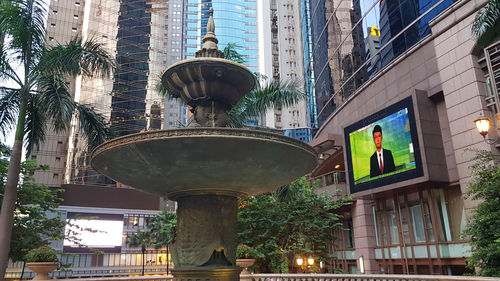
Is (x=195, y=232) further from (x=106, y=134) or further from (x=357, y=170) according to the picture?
(x=357, y=170)

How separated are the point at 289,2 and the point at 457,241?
271ft

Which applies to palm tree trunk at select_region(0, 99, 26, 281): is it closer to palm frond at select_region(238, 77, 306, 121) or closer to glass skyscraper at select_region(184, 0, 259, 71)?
palm frond at select_region(238, 77, 306, 121)

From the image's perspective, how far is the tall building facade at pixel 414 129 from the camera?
63.0 ft

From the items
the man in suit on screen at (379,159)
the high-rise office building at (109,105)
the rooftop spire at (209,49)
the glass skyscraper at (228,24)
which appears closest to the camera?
the rooftop spire at (209,49)

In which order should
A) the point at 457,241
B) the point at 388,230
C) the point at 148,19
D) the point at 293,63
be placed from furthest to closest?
the point at 293,63, the point at 148,19, the point at 388,230, the point at 457,241

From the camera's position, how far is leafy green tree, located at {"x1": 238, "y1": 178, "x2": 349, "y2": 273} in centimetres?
1834

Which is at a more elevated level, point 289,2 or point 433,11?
point 289,2

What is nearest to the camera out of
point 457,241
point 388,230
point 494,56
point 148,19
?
point 494,56

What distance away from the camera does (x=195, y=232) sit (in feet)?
25.5

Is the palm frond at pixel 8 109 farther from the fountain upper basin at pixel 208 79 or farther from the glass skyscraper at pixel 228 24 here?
the glass skyscraper at pixel 228 24

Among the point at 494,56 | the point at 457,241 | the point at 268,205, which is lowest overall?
the point at 457,241

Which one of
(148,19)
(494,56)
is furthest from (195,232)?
(148,19)

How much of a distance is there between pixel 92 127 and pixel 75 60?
2.36 metres

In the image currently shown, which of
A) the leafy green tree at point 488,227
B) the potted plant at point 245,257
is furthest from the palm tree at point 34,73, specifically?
the leafy green tree at point 488,227
